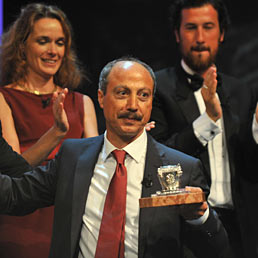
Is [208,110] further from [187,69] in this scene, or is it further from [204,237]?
[204,237]

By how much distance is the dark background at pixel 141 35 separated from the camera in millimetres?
4512

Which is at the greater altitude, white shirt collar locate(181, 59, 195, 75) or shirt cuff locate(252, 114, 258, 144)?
white shirt collar locate(181, 59, 195, 75)

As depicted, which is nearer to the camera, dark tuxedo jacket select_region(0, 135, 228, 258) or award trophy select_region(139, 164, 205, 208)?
award trophy select_region(139, 164, 205, 208)

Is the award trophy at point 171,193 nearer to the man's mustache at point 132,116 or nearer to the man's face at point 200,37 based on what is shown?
the man's mustache at point 132,116

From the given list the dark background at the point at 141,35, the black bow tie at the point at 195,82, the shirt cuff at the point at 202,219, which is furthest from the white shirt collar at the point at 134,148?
the dark background at the point at 141,35

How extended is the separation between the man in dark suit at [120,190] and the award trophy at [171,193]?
85mm

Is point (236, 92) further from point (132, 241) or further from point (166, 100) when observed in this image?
point (132, 241)

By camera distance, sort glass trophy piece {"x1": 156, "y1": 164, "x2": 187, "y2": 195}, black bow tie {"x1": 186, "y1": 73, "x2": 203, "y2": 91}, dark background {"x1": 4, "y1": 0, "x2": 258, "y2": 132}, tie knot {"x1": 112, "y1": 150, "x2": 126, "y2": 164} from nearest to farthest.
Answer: glass trophy piece {"x1": 156, "y1": 164, "x2": 187, "y2": 195} → tie knot {"x1": 112, "y1": 150, "x2": 126, "y2": 164} → black bow tie {"x1": 186, "y1": 73, "x2": 203, "y2": 91} → dark background {"x1": 4, "y1": 0, "x2": 258, "y2": 132}

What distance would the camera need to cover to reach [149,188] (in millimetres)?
2273

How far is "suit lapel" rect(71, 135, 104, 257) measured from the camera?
2.25 metres

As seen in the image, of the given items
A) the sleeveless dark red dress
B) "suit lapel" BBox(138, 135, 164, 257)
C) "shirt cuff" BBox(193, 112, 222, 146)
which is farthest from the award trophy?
the sleeveless dark red dress

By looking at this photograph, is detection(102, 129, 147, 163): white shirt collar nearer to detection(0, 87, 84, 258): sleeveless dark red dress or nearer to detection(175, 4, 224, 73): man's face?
detection(0, 87, 84, 258): sleeveless dark red dress

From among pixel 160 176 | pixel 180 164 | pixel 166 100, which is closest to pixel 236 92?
pixel 166 100

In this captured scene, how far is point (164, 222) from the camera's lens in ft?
7.29
